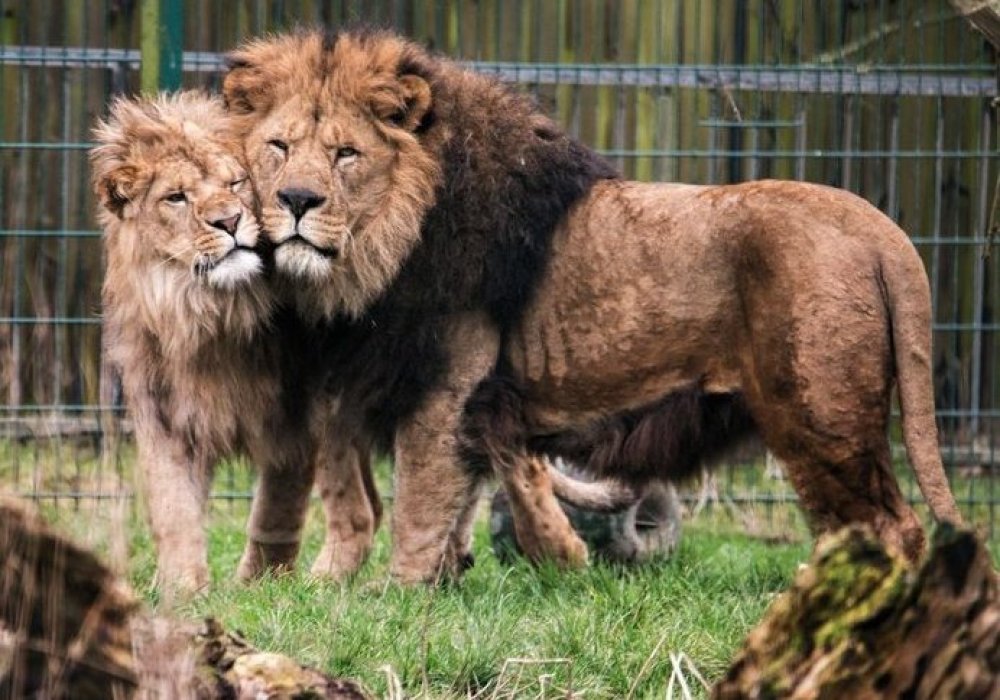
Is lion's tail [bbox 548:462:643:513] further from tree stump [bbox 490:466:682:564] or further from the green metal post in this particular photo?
the green metal post

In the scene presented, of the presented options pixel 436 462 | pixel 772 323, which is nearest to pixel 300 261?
pixel 436 462

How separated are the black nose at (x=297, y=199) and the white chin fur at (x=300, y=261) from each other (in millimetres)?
92

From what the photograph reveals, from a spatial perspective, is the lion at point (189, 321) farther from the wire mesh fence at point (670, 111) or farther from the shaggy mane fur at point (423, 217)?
the wire mesh fence at point (670, 111)

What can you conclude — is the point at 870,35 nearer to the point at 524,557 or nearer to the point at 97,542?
the point at 524,557

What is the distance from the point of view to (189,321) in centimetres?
523

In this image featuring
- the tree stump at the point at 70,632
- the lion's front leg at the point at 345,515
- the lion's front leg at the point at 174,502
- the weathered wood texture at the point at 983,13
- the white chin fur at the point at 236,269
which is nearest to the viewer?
the tree stump at the point at 70,632

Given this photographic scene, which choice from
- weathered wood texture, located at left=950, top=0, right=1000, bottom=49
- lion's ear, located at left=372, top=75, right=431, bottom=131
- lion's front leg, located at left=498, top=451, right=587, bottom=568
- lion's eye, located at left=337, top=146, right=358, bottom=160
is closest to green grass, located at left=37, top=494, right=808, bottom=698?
lion's front leg, located at left=498, top=451, right=587, bottom=568

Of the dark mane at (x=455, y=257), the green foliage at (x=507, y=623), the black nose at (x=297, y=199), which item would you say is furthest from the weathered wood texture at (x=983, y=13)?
the black nose at (x=297, y=199)

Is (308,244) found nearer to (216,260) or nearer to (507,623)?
(216,260)

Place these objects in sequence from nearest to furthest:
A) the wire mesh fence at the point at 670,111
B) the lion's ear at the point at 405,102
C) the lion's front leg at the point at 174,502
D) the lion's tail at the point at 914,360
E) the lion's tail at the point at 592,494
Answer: the lion's tail at the point at 914,360 → the lion's front leg at the point at 174,502 → the lion's ear at the point at 405,102 → the lion's tail at the point at 592,494 → the wire mesh fence at the point at 670,111

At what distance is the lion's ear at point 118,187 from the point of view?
529 cm

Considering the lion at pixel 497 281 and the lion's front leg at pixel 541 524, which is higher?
the lion at pixel 497 281

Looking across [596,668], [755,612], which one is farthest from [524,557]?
[596,668]

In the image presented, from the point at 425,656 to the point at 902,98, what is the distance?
5.14 m
